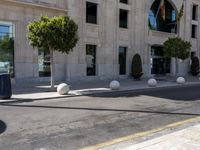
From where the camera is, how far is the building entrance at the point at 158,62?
109 feet

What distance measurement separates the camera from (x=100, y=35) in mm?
26281

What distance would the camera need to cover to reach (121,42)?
2830 cm

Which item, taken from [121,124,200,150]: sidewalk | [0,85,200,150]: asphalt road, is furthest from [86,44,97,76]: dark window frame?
[121,124,200,150]: sidewalk

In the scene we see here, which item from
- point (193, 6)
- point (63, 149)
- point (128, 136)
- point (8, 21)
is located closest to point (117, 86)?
point (8, 21)

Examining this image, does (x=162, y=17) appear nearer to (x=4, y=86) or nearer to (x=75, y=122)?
(x=4, y=86)

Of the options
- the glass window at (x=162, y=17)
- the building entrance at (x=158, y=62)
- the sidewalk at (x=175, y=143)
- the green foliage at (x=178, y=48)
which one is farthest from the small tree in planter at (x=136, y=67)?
the sidewalk at (x=175, y=143)

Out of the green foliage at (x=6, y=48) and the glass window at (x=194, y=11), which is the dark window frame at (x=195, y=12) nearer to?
the glass window at (x=194, y=11)

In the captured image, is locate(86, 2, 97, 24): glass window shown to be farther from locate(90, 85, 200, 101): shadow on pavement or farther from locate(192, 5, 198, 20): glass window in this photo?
locate(192, 5, 198, 20): glass window

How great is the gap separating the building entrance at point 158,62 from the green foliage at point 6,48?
18072 mm

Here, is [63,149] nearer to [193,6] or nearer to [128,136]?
[128,136]

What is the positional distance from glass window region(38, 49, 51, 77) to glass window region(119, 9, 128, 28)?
9.76m

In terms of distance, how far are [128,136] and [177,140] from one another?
4.34 ft

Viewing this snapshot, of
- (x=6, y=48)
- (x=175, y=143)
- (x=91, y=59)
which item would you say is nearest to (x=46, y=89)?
(x=6, y=48)

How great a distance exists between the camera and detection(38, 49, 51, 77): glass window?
2236 cm
